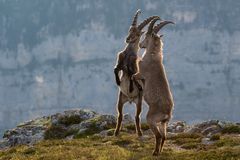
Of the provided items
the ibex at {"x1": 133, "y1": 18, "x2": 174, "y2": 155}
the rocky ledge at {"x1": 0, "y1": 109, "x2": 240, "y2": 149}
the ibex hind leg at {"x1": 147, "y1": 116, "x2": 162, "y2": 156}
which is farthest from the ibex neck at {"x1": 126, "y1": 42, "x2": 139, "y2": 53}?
the ibex hind leg at {"x1": 147, "y1": 116, "x2": 162, "y2": 156}

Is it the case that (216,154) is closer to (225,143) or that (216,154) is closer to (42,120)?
(225,143)

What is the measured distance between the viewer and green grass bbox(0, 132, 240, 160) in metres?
23.6

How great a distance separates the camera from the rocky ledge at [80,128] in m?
37.2

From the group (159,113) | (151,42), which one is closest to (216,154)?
(159,113)

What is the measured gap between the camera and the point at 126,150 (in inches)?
1037

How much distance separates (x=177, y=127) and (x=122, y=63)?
11.6 metres

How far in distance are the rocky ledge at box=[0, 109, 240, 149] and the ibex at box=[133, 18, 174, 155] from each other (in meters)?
9.53

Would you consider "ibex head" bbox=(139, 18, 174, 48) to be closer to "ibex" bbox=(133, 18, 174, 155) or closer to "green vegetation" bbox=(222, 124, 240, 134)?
"ibex" bbox=(133, 18, 174, 155)

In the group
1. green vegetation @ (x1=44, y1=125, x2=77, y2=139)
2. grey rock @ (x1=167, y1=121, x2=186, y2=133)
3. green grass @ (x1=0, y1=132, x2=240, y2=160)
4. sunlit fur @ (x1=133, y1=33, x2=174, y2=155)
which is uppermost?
sunlit fur @ (x1=133, y1=33, x2=174, y2=155)

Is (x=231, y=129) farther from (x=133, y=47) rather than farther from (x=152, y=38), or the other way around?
(x=152, y=38)

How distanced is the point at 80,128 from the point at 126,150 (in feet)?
45.1

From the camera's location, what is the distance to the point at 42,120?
45.7 m

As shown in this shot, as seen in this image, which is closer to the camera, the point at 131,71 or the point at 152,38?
the point at 152,38

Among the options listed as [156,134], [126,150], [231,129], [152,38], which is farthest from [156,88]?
[231,129]
